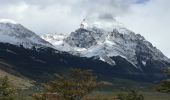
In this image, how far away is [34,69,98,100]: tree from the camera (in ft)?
128

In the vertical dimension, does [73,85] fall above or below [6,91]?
above

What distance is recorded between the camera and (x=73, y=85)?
39.6 metres

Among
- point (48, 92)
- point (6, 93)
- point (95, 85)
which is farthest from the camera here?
point (6, 93)

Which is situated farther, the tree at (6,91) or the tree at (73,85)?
the tree at (6,91)

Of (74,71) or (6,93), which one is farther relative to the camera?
(6,93)

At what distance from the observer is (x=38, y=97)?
40.7 metres

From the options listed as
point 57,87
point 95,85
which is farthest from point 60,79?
point 95,85

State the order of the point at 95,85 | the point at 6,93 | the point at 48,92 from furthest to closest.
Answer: the point at 6,93
the point at 48,92
the point at 95,85

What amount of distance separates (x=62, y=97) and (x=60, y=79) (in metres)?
1.52

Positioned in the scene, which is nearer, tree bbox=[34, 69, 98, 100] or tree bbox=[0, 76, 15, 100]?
tree bbox=[34, 69, 98, 100]

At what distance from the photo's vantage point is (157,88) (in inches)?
1528

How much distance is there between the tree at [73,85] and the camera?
128 ft

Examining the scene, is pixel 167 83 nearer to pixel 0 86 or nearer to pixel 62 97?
pixel 62 97

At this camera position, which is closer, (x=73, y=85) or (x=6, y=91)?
(x=73, y=85)
